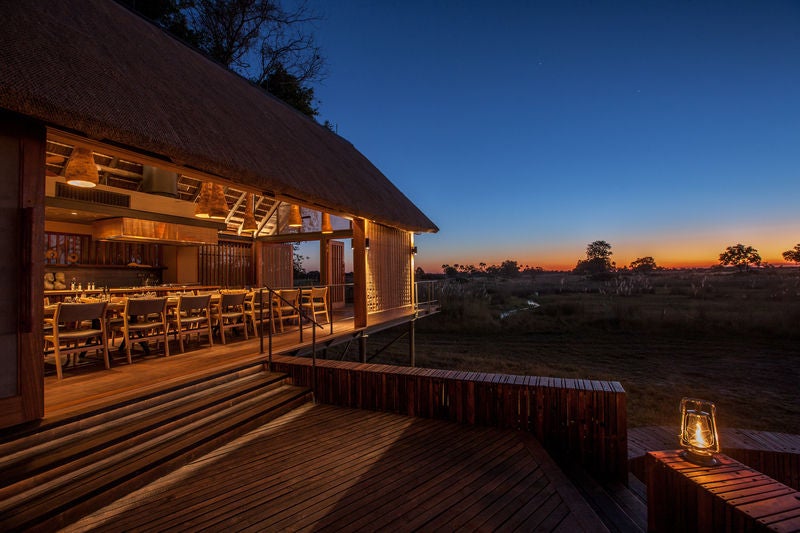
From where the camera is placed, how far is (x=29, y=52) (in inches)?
115

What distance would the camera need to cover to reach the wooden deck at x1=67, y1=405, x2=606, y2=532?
2342mm

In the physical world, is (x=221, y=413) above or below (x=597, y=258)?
below

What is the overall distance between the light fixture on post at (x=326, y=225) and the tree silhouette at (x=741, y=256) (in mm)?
68002

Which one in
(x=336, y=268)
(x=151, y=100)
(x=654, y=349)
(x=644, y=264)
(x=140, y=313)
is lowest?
(x=654, y=349)

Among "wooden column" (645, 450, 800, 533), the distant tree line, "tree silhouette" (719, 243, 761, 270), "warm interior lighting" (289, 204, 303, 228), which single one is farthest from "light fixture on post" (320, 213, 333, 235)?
"tree silhouette" (719, 243, 761, 270)

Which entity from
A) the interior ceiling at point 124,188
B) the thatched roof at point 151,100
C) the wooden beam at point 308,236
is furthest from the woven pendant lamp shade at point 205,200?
the wooden beam at point 308,236

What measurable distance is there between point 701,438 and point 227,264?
11451 mm

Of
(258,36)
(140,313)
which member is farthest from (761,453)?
(258,36)

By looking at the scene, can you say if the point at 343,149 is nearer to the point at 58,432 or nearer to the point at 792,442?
the point at 58,432

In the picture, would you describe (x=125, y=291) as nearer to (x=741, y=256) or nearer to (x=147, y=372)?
(x=147, y=372)

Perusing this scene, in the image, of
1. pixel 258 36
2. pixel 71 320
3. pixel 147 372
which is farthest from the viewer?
pixel 258 36

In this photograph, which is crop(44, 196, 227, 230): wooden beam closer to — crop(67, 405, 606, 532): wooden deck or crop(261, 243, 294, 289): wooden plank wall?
crop(261, 243, 294, 289): wooden plank wall

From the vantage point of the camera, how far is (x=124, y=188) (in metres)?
8.48

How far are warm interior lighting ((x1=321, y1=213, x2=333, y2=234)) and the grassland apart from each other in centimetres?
635
